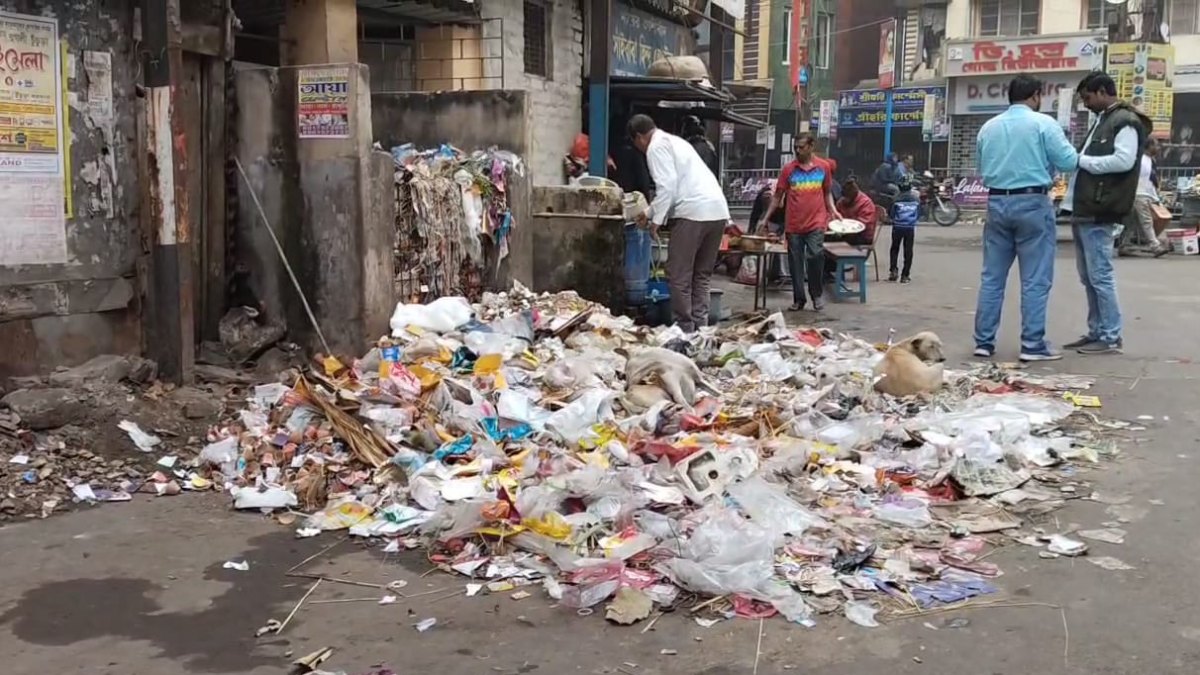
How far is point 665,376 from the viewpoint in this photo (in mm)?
5988

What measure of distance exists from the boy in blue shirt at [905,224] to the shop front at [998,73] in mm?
20955

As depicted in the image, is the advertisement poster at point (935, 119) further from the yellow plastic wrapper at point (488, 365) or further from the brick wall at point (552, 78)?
the yellow plastic wrapper at point (488, 365)

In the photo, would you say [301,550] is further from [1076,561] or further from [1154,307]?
[1154,307]

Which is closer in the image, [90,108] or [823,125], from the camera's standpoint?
[90,108]

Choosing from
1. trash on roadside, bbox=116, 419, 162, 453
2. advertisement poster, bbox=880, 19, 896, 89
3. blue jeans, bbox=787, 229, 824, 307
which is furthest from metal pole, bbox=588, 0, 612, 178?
advertisement poster, bbox=880, 19, 896, 89

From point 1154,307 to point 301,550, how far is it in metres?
8.84

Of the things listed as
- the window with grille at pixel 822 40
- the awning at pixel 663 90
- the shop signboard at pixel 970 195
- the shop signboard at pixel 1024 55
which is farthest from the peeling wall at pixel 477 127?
the window with grille at pixel 822 40

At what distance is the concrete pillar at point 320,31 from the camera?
28.9 ft

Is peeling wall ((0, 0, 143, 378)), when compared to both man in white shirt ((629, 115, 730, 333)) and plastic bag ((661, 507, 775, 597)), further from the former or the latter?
plastic bag ((661, 507, 775, 597))

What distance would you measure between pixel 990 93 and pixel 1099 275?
28981 mm

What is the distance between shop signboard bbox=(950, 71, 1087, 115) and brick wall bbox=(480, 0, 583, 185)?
23054mm

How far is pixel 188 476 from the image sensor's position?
5438mm

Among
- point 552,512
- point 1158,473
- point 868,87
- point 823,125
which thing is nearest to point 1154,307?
point 1158,473

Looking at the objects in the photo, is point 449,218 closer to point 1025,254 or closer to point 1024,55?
point 1025,254
